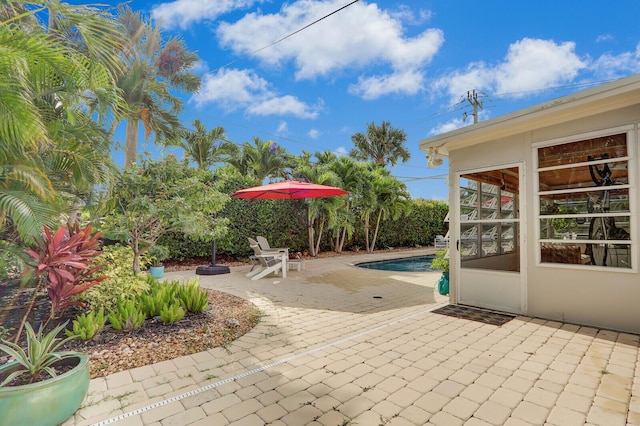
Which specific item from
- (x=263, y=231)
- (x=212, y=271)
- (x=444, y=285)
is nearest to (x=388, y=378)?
(x=444, y=285)

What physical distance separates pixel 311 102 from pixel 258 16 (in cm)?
1574

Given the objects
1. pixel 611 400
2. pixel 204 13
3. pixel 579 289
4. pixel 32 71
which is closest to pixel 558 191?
pixel 579 289

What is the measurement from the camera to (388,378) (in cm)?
308

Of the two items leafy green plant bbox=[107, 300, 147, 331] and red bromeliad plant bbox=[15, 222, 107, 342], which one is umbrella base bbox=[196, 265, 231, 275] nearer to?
leafy green plant bbox=[107, 300, 147, 331]

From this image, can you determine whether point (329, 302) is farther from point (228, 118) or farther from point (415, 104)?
point (415, 104)

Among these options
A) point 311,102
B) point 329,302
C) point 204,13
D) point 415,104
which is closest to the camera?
point 329,302

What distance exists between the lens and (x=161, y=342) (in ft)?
12.9

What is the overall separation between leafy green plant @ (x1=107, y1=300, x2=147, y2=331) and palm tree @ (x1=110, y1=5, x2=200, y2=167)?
839cm

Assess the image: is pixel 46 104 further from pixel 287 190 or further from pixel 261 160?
pixel 261 160

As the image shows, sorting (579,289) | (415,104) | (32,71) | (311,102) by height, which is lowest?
(579,289)

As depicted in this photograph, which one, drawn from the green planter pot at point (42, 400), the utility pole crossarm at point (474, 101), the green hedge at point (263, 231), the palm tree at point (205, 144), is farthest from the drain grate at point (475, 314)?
the utility pole crossarm at point (474, 101)

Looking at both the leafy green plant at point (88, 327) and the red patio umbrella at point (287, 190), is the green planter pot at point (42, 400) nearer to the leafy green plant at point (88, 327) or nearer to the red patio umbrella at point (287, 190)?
the leafy green plant at point (88, 327)

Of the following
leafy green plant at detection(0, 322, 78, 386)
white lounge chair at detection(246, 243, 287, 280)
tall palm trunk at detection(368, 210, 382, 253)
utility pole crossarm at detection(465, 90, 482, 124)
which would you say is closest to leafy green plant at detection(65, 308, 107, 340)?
leafy green plant at detection(0, 322, 78, 386)

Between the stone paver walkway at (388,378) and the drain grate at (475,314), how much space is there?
0.15 m
